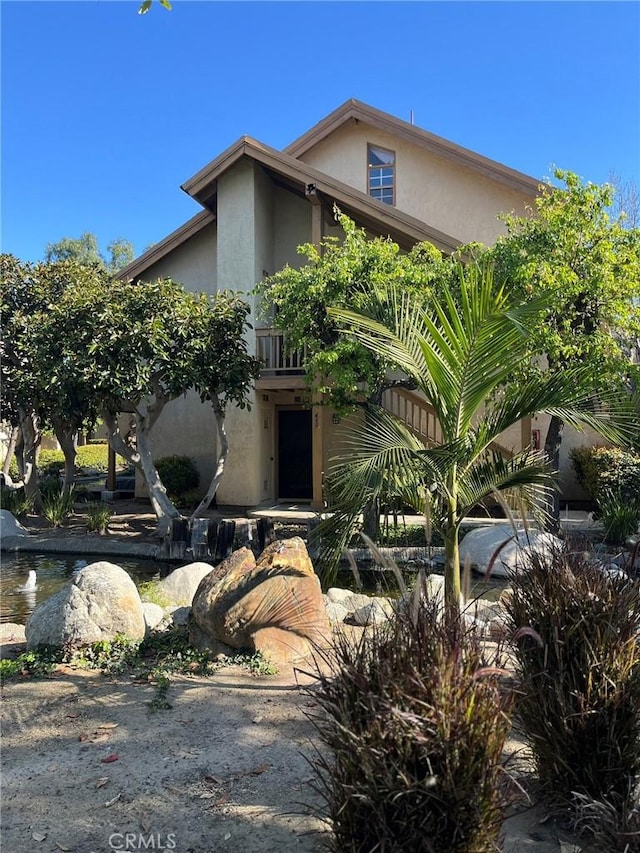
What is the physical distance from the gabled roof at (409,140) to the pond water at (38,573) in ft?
40.0

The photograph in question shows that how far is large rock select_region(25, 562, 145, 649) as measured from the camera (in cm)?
541

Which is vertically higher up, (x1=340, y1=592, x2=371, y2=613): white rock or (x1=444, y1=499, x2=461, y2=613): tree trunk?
(x1=444, y1=499, x2=461, y2=613): tree trunk

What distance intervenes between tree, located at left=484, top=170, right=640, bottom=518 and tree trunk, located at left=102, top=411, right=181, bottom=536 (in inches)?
303

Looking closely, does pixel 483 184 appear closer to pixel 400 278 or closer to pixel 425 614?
pixel 400 278

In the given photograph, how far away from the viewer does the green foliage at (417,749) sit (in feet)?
6.82

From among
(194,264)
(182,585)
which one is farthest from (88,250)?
(182,585)

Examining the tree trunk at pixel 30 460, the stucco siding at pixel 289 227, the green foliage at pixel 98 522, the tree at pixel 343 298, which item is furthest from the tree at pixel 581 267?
the tree trunk at pixel 30 460

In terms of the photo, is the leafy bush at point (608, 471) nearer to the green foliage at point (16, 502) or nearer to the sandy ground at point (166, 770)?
the sandy ground at point (166, 770)

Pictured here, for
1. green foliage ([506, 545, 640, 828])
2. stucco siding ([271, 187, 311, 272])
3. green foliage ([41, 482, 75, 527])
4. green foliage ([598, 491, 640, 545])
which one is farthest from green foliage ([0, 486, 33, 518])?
green foliage ([506, 545, 640, 828])

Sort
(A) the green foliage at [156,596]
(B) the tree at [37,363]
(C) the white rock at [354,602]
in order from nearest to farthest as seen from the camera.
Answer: (C) the white rock at [354,602]
(A) the green foliage at [156,596]
(B) the tree at [37,363]

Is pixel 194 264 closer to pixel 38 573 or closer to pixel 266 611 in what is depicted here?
pixel 38 573

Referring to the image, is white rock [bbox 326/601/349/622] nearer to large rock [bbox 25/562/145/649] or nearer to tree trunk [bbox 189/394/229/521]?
large rock [bbox 25/562/145/649]

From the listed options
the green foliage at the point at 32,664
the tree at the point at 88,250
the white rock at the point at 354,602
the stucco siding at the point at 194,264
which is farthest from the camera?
the tree at the point at 88,250

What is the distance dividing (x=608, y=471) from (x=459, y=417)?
9340 mm
